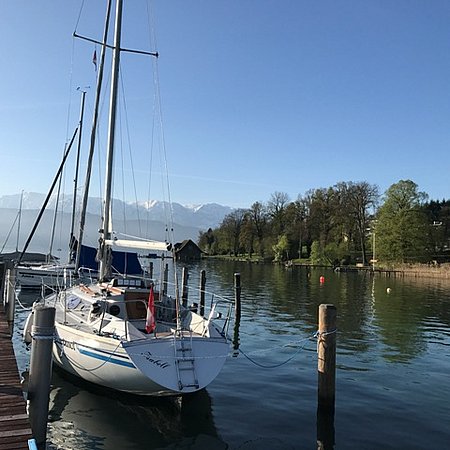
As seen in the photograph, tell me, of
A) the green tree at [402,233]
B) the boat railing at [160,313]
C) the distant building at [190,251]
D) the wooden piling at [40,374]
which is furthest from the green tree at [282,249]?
the wooden piling at [40,374]

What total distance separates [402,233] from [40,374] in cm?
7101

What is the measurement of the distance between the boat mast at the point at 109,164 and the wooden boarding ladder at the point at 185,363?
20.6ft

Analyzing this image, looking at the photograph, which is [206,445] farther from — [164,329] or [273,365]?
[273,365]

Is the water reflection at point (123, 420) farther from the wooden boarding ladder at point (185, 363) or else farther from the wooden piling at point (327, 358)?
the wooden piling at point (327, 358)

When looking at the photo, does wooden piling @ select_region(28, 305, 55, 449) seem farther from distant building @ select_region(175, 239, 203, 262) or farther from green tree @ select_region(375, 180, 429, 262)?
distant building @ select_region(175, 239, 203, 262)

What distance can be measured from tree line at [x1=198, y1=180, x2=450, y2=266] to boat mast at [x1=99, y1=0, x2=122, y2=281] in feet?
207

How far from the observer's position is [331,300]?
35875mm

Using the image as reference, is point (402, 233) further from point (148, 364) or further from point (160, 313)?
point (148, 364)

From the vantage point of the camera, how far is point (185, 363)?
10383mm

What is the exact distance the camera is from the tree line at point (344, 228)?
2908 inches

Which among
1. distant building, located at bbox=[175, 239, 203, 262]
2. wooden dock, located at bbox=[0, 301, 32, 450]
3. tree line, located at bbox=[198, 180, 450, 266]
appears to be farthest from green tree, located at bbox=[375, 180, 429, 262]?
wooden dock, located at bbox=[0, 301, 32, 450]

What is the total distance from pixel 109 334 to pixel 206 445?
11.3 feet

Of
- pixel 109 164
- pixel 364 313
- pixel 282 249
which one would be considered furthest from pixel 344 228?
pixel 109 164

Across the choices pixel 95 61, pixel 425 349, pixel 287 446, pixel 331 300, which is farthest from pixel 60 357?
pixel 331 300
